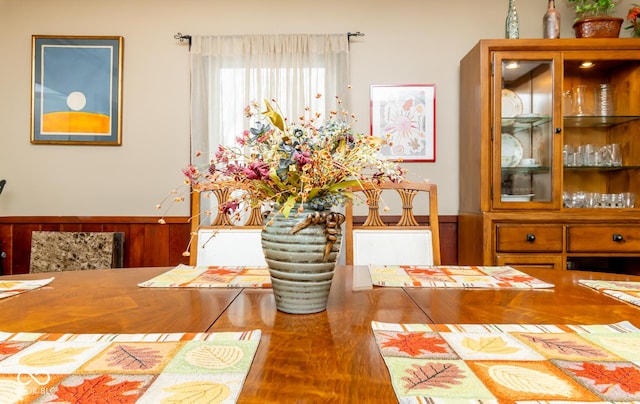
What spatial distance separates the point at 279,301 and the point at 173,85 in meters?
2.40

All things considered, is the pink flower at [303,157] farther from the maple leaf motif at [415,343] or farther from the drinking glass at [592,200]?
the drinking glass at [592,200]

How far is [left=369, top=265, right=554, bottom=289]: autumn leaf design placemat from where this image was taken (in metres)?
1.14

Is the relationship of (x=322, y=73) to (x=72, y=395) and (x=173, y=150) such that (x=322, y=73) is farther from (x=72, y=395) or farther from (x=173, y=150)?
(x=72, y=395)

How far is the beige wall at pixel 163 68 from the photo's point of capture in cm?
285

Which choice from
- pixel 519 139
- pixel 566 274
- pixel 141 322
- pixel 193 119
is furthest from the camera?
pixel 193 119

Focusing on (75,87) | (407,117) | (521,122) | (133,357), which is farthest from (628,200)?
(75,87)

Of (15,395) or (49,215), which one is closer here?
(15,395)

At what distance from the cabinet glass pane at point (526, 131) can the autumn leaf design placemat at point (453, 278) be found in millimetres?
1228

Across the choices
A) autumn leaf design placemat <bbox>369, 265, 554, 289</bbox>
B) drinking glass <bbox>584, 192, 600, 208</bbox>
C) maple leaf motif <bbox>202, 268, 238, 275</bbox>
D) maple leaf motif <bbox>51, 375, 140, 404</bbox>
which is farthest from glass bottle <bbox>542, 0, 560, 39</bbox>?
maple leaf motif <bbox>51, 375, 140, 404</bbox>

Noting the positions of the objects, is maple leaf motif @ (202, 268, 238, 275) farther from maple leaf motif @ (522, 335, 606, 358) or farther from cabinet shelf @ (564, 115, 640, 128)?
cabinet shelf @ (564, 115, 640, 128)

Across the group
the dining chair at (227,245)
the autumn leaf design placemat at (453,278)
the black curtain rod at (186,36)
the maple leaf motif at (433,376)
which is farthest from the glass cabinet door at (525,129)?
the maple leaf motif at (433,376)

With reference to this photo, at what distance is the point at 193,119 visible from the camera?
2.81 meters

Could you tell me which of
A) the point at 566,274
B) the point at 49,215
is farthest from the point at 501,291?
the point at 49,215

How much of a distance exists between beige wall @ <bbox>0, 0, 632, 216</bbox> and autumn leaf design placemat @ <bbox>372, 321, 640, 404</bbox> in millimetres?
2164
